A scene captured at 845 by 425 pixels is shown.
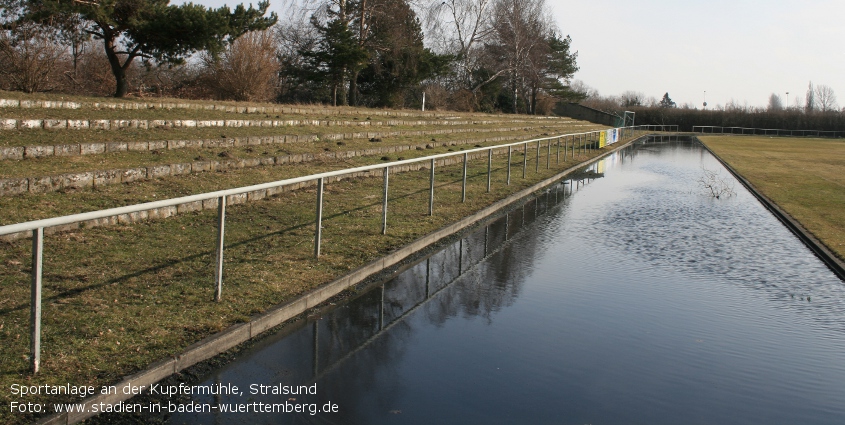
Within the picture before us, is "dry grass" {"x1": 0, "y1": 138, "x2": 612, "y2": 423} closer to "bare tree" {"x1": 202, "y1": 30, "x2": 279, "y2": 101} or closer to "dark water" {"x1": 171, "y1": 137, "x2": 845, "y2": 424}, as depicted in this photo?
"dark water" {"x1": 171, "y1": 137, "x2": 845, "y2": 424}

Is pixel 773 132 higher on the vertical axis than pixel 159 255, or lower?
higher

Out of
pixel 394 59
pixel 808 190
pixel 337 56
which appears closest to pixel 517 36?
pixel 394 59

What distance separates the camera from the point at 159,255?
746 centimetres

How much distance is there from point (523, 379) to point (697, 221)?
9.75m

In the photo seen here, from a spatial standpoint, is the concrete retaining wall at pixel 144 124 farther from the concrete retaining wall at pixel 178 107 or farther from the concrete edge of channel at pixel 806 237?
the concrete edge of channel at pixel 806 237

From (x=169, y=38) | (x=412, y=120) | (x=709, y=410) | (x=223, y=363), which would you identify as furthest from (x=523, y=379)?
(x=412, y=120)

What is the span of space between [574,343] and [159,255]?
4336 mm

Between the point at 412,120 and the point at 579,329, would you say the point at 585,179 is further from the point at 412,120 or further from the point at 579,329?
the point at 579,329

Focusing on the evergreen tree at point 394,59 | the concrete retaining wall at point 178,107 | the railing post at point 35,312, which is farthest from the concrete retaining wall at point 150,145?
the evergreen tree at point 394,59

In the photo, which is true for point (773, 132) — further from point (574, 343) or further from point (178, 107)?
point (574, 343)

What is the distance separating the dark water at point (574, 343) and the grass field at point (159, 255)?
2.09ft

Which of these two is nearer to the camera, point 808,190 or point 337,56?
point 808,190

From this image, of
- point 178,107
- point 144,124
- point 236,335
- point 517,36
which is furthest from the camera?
point 517,36

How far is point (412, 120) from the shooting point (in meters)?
29.4
